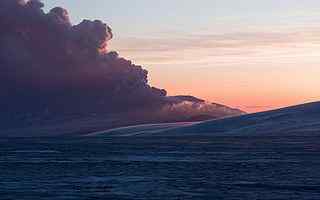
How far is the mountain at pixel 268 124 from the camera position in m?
156

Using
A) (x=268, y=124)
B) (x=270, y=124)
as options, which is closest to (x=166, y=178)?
(x=270, y=124)

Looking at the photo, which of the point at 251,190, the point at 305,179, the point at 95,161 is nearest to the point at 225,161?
the point at 95,161

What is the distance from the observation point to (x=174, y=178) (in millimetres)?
61031

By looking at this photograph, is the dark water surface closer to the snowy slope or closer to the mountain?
the mountain

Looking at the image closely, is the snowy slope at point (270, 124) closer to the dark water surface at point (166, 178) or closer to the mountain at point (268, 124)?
the mountain at point (268, 124)

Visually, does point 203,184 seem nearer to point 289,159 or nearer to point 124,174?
point 124,174

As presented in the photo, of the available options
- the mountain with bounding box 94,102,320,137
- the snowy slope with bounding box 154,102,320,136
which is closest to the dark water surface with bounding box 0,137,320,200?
the mountain with bounding box 94,102,320,137

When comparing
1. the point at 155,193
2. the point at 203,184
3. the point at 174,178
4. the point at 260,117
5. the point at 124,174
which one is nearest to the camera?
the point at 155,193

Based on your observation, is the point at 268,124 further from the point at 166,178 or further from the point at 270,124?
the point at 166,178

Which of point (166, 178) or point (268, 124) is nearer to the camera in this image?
point (166, 178)

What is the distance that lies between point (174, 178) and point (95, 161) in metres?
24.2

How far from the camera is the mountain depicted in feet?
511

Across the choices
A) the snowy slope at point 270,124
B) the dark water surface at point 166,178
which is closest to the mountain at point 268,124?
the snowy slope at point 270,124

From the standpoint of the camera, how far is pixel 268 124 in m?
167
